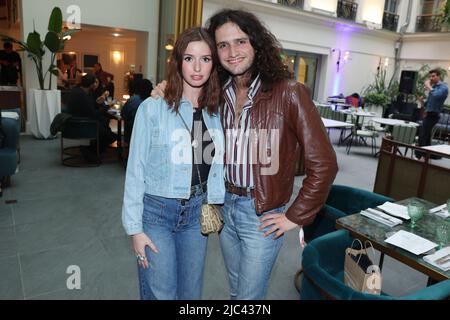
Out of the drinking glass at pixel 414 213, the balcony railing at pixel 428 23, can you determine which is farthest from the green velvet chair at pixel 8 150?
the balcony railing at pixel 428 23

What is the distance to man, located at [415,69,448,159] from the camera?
7.86 meters

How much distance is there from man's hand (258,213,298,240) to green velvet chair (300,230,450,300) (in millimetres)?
276

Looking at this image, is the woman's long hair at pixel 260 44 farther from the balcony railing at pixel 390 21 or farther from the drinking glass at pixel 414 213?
the balcony railing at pixel 390 21

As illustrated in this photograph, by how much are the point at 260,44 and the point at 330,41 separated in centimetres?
1245

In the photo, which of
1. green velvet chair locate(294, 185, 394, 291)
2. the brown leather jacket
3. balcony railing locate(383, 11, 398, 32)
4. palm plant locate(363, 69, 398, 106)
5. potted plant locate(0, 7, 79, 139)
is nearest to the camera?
the brown leather jacket

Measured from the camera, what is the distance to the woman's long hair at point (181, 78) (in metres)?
1.47

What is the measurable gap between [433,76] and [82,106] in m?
7.55

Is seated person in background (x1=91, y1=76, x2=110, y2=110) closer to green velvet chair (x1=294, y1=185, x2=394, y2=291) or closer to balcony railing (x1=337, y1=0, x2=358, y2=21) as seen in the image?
green velvet chair (x1=294, y1=185, x2=394, y2=291)

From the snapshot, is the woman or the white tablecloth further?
the white tablecloth

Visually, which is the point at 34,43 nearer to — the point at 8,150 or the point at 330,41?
the point at 8,150

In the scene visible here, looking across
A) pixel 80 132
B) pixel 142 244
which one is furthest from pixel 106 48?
pixel 142 244

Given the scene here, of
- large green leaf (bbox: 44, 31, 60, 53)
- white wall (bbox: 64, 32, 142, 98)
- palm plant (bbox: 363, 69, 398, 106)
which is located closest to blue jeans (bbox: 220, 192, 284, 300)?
large green leaf (bbox: 44, 31, 60, 53)

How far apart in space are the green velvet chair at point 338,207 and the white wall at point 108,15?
7.03 metres
